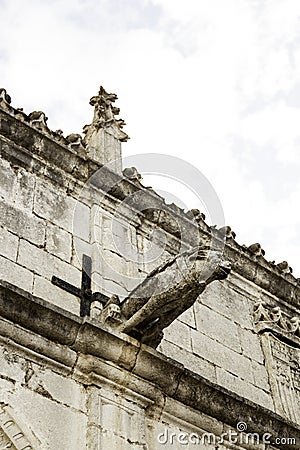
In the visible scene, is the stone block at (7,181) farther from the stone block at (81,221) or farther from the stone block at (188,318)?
the stone block at (188,318)

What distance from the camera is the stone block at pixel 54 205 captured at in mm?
6441

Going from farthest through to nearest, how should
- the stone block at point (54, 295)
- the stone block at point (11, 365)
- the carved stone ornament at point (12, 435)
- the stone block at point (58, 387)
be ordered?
the stone block at point (54, 295) → the stone block at point (58, 387) → the stone block at point (11, 365) → the carved stone ornament at point (12, 435)

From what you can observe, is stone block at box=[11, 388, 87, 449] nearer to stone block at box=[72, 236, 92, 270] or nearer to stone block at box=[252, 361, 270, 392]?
stone block at box=[72, 236, 92, 270]

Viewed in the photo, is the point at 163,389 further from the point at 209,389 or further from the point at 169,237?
the point at 169,237

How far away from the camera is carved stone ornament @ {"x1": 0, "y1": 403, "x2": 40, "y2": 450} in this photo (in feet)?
15.8

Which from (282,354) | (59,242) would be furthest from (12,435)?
(282,354)

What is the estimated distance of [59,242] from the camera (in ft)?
20.7

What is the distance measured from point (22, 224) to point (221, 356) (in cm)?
218

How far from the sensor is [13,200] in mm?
6281

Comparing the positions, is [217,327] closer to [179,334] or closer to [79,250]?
[179,334]

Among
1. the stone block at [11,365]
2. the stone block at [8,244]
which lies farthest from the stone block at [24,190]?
the stone block at [11,365]

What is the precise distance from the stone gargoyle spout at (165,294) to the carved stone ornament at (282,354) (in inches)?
78.0

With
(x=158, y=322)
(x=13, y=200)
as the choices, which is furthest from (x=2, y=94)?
(x=158, y=322)

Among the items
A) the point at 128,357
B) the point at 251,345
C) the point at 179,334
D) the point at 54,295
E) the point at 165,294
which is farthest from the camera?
the point at 251,345
